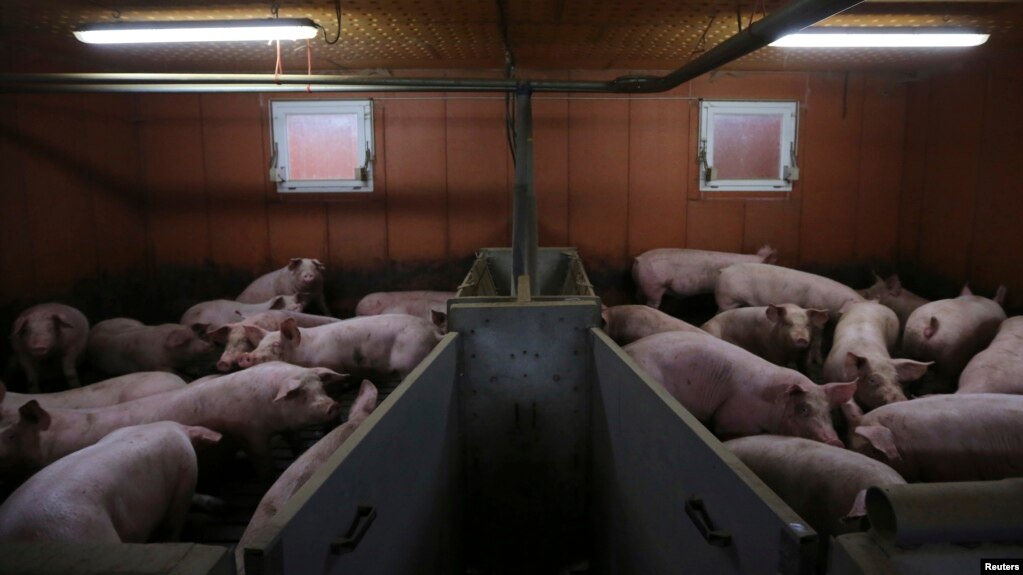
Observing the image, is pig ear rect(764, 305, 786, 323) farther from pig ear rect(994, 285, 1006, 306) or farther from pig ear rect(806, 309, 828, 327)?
pig ear rect(994, 285, 1006, 306)

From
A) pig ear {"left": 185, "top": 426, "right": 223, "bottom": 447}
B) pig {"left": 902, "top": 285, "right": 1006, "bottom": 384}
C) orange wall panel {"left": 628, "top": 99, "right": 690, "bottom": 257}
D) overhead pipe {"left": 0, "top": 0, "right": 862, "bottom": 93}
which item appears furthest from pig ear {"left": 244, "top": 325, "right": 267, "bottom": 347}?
pig {"left": 902, "top": 285, "right": 1006, "bottom": 384}

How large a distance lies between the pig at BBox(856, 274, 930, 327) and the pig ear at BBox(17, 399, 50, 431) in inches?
206

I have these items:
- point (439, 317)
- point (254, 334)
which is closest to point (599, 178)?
point (439, 317)

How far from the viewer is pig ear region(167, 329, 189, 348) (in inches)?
149

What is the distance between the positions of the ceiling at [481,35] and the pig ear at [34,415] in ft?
7.43

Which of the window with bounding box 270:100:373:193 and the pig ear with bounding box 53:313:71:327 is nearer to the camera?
the pig ear with bounding box 53:313:71:327

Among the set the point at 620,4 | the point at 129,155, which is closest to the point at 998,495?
the point at 620,4

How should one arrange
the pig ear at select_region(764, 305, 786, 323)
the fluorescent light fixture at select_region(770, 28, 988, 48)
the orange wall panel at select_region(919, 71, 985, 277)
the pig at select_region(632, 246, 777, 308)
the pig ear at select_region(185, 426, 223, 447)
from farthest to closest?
the pig at select_region(632, 246, 777, 308), the orange wall panel at select_region(919, 71, 985, 277), the pig ear at select_region(764, 305, 786, 323), the fluorescent light fixture at select_region(770, 28, 988, 48), the pig ear at select_region(185, 426, 223, 447)

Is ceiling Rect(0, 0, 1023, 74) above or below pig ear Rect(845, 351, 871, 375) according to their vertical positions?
above

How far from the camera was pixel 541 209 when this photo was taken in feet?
17.1

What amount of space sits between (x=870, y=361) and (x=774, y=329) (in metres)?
0.76

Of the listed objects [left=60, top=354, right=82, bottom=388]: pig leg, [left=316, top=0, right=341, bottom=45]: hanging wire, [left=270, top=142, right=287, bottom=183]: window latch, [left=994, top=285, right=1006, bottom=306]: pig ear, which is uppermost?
[left=316, top=0, right=341, bottom=45]: hanging wire

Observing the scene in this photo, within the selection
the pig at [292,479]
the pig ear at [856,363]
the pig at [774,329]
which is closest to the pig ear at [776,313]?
the pig at [774,329]

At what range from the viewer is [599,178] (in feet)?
16.9
